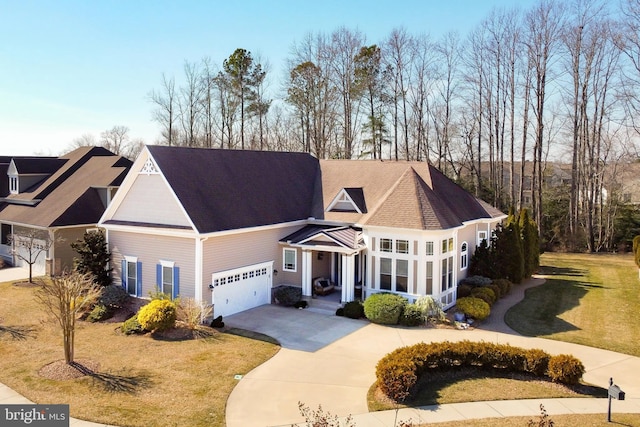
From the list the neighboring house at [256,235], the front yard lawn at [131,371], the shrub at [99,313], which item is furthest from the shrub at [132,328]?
A: the neighboring house at [256,235]

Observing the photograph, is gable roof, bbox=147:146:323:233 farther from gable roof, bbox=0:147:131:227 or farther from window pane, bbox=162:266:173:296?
gable roof, bbox=0:147:131:227

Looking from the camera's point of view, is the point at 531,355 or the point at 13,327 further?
the point at 13,327

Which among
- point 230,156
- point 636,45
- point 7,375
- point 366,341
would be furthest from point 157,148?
point 636,45

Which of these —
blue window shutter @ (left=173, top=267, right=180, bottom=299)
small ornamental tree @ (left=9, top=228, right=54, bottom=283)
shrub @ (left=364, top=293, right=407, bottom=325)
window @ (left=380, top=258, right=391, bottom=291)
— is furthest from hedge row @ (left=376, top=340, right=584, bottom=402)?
small ornamental tree @ (left=9, top=228, right=54, bottom=283)

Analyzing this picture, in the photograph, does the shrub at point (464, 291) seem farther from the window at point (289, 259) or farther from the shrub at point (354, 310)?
the window at point (289, 259)

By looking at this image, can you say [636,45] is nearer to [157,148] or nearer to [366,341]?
[366,341]

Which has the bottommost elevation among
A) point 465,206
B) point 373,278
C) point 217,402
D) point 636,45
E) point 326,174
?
point 217,402
